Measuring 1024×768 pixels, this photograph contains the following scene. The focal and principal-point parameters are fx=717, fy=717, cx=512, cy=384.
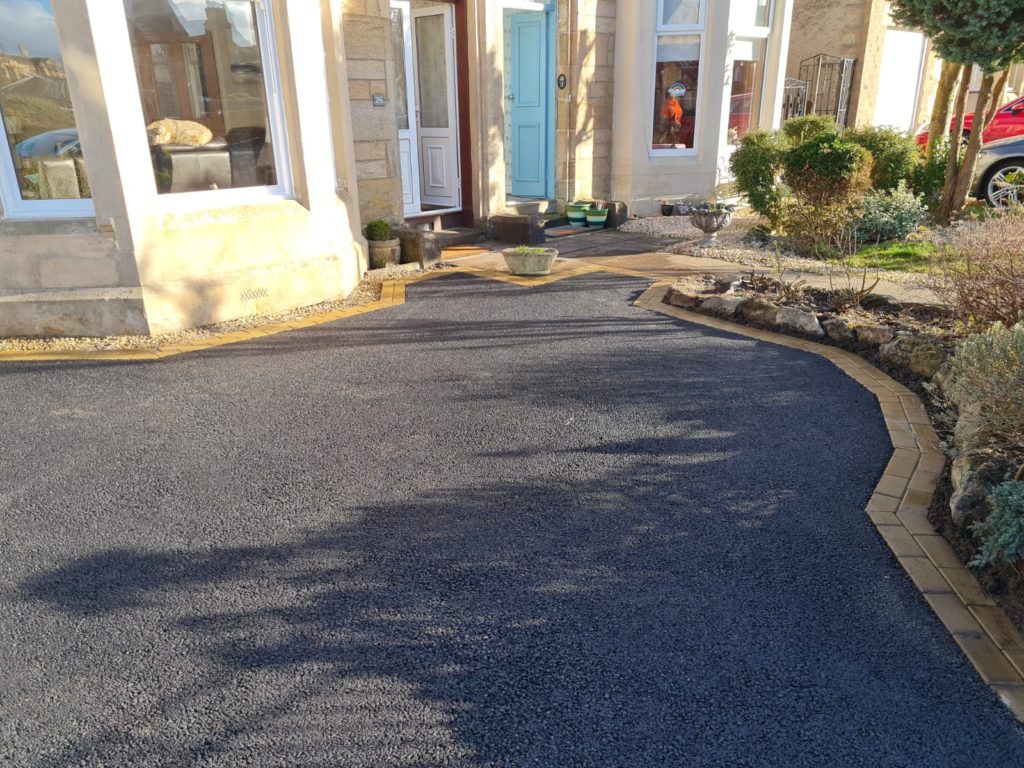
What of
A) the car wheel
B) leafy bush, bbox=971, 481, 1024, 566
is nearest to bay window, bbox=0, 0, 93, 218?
leafy bush, bbox=971, 481, 1024, 566

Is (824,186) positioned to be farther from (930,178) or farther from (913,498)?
(913,498)

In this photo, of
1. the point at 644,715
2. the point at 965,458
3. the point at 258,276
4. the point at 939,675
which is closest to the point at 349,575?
the point at 644,715

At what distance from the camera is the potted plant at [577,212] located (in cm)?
1062

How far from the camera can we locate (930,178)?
9.96 meters

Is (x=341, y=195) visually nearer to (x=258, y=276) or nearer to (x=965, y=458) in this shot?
(x=258, y=276)

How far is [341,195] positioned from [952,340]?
5560 mm

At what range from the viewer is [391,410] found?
4.65m

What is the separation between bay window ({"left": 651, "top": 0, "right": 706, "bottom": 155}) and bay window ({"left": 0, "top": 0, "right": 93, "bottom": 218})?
8.09 metres

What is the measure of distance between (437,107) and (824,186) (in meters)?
5.13

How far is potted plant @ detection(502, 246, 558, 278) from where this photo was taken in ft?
25.2

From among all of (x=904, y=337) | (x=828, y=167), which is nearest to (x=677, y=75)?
(x=828, y=167)

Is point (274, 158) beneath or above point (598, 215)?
above

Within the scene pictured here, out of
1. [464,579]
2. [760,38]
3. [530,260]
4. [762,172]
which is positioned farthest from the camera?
[760,38]

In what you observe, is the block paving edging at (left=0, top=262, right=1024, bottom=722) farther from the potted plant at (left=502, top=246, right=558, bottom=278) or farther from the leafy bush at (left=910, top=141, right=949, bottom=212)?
the leafy bush at (left=910, top=141, right=949, bottom=212)
